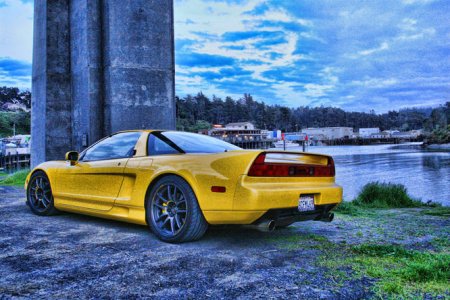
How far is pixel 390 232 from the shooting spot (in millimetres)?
4547

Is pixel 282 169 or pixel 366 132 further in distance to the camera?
pixel 366 132

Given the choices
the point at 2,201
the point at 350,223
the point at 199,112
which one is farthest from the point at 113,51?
the point at 199,112

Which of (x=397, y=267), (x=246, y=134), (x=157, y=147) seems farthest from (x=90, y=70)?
(x=246, y=134)

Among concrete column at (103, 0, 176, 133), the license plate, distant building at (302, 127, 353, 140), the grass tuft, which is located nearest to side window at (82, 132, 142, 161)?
the license plate

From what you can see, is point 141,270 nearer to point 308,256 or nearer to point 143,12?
point 308,256

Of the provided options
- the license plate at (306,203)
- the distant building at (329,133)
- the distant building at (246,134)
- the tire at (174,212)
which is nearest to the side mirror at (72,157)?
the tire at (174,212)

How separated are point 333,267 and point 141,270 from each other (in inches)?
58.0

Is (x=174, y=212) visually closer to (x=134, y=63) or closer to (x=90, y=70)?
(x=134, y=63)

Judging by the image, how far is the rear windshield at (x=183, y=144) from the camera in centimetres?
424

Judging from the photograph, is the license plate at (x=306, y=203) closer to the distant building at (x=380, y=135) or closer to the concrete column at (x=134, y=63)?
the concrete column at (x=134, y=63)

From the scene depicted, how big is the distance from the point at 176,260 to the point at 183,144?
140cm

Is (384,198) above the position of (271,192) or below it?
below

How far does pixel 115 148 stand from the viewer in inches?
193

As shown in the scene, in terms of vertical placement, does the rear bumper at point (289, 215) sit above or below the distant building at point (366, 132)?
below
